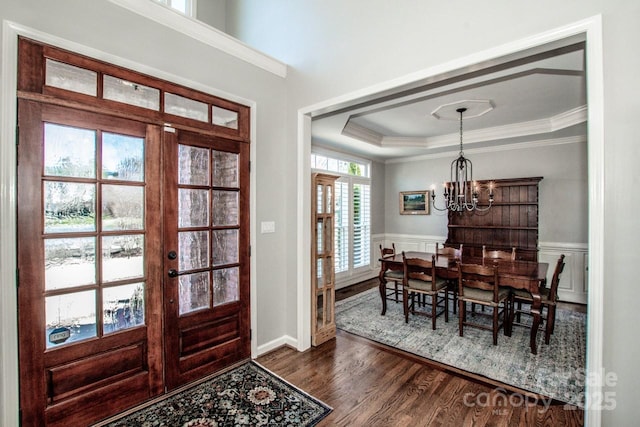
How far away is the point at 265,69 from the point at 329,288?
249 cm

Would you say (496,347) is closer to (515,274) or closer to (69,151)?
(515,274)

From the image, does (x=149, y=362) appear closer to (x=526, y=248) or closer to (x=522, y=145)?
(x=526, y=248)

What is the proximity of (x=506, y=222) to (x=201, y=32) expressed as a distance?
5.32 meters

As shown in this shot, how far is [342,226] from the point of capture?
5738 mm

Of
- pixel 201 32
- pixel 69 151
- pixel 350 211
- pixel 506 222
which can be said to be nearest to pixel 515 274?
pixel 506 222

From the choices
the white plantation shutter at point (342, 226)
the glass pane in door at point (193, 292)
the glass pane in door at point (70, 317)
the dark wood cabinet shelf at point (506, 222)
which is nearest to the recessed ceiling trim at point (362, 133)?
the white plantation shutter at point (342, 226)

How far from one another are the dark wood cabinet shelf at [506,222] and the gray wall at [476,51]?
3.49 m

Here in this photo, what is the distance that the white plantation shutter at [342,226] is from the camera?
564 cm

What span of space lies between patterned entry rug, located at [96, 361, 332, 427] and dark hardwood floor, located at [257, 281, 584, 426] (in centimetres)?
14

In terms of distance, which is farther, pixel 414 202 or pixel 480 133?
pixel 414 202

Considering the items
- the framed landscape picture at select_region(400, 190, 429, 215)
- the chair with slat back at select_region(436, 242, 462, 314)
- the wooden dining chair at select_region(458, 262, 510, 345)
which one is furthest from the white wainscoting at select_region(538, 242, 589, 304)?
the wooden dining chair at select_region(458, 262, 510, 345)

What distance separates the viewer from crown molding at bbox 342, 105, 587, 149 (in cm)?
416

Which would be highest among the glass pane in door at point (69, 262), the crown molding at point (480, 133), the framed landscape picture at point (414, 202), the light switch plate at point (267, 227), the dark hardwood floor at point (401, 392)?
the crown molding at point (480, 133)

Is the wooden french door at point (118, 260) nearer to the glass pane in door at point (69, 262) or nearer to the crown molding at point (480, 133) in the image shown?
the glass pane in door at point (69, 262)
